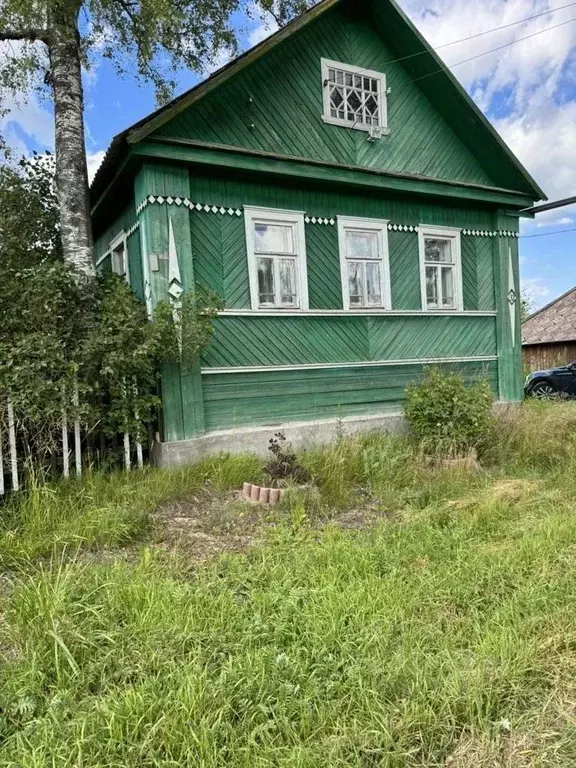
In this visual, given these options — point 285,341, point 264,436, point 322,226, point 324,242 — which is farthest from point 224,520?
point 322,226

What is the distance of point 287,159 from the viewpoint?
697cm

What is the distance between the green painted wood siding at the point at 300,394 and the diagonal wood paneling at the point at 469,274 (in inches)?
51.2

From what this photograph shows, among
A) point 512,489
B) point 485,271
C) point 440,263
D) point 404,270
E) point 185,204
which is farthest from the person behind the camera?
point 485,271

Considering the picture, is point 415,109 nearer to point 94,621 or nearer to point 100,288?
point 100,288

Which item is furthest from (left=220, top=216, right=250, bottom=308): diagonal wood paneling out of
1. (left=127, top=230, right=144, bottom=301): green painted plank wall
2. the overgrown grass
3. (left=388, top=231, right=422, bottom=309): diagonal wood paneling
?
(left=388, top=231, right=422, bottom=309): diagonal wood paneling

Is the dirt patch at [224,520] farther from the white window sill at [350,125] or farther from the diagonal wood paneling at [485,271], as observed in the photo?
the white window sill at [350,125]

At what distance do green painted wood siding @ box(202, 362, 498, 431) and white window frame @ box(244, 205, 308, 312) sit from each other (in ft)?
3.29

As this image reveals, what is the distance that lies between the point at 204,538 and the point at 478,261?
7.33 metres

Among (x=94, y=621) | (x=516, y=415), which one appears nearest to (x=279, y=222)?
(x=516, y=415)

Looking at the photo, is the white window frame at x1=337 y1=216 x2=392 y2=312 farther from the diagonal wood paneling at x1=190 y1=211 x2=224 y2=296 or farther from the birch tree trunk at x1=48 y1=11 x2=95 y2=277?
the birch tree trunk at x1=48 y1=11 x2=95 y2=277

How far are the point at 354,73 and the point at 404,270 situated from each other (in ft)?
10.4

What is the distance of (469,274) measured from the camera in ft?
29.6

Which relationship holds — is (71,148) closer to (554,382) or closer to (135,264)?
(135,264)

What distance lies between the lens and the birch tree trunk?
6160mm
